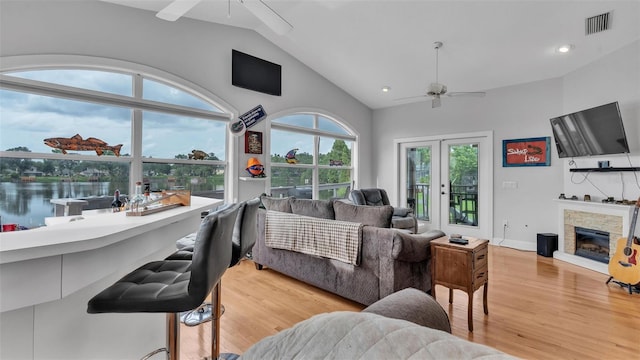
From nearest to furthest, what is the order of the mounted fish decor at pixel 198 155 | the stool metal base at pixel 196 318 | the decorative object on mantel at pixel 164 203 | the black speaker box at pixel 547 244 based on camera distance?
1. the decorative object on mantel at pixel 164 203
2. the stool metal base at pixel 196 318
3. the mounted fish decor at pixel 198 155
4. the black speaker box at pixel 547 244

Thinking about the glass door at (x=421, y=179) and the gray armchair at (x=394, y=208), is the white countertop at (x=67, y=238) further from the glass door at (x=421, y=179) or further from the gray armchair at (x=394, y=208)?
the glass door at (x=421, y=179)

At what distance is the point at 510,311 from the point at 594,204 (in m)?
2.40

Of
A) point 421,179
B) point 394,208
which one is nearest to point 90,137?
point 394,208

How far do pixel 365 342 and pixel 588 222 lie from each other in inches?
193

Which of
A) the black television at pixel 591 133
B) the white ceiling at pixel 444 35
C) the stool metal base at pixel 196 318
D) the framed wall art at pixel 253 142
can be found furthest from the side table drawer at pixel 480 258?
the framed wall art at pixel 253 142

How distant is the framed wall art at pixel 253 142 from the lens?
4496 mm

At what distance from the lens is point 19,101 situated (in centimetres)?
279

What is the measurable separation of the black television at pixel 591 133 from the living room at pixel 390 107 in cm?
21

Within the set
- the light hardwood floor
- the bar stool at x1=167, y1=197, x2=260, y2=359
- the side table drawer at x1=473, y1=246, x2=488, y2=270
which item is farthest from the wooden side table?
the bar stool at x1=167, y1=197, x2=260, y2=359

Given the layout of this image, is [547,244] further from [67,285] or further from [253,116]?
[67,285]

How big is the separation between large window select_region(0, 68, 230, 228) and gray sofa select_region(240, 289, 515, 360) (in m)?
2.05

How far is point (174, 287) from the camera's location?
3.58 feet

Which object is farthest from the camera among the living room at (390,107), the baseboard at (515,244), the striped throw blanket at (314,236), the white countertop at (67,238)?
the baseboard at (515,244)

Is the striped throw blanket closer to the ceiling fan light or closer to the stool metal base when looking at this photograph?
the stool metal base
